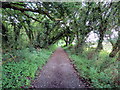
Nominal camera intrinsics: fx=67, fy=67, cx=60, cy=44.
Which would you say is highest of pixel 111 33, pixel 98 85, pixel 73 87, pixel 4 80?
pixel 111 33

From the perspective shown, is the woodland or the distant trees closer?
the woodland

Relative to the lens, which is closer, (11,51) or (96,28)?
(11,51)

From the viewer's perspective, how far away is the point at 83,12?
733 cm

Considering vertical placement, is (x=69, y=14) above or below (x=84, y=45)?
above

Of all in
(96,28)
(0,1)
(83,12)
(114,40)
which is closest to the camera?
(0,1)

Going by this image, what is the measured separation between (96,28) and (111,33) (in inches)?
74.6

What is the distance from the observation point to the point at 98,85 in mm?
2822

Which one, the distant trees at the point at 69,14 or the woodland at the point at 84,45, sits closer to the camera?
the woodland at the point at 84,45

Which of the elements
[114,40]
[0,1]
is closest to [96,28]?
[114,40]

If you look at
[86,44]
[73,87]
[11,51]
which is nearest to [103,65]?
[73,87]

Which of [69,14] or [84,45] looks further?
[84,45]

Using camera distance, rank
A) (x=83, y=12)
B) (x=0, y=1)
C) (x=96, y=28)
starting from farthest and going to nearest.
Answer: (x=83, y=12)
(x=96, y=28)
(x=0, y=1)

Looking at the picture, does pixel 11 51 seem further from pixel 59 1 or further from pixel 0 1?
pixel 59 1

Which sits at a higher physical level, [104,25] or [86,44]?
[104,25]
